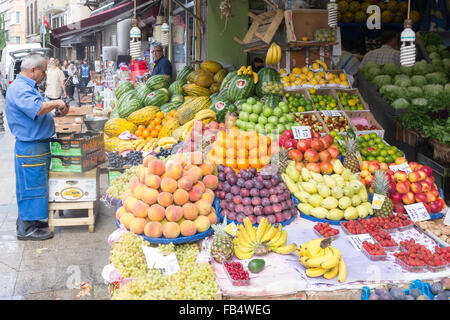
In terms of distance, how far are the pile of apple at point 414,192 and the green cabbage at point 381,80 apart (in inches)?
135

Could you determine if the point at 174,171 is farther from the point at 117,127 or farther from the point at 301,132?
the point at 117,127

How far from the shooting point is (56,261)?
13.7 feet

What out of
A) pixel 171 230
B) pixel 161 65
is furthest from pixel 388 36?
pixel 171 230

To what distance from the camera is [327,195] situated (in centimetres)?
378

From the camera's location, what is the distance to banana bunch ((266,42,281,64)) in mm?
6211

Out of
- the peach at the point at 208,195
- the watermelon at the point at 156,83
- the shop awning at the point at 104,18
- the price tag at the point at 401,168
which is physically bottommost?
the peach at the point at 208,195

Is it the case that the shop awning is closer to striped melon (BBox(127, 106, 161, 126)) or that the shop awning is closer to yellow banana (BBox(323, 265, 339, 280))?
striped melon (BBox(127, 106, 161, 126))

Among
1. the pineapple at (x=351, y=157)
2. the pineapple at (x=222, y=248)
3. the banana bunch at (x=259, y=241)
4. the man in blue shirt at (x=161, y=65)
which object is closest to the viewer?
the pineapple at (x=222, y=248)

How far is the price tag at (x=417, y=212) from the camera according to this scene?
372cm

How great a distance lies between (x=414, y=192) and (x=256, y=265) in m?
2.02

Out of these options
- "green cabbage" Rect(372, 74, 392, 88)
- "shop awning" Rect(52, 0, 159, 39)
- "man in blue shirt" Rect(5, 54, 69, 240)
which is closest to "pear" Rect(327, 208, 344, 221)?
"man in blue shirt" Rect(5, 54, 69, 240)

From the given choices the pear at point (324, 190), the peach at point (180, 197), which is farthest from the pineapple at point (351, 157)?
the peach at point (180, 197)

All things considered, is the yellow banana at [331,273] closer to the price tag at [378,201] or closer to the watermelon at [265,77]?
the price tag at [378,201]
